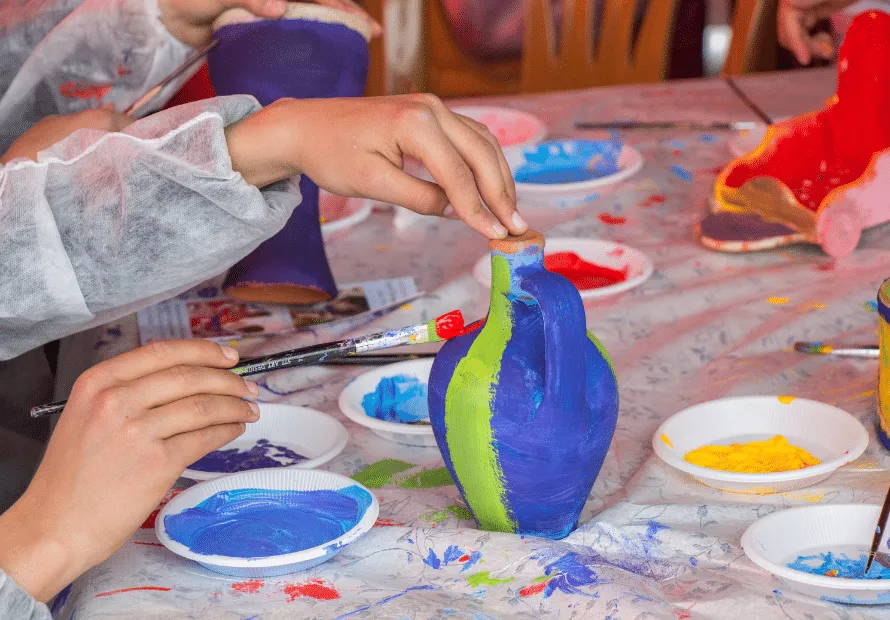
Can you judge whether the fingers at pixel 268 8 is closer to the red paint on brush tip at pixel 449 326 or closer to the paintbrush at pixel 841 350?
the red paint on brush tip at pixel 449 326

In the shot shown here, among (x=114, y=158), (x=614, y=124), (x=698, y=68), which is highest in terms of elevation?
(x=114, y=158)

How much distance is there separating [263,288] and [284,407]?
26cm

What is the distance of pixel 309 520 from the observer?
2.42 ft

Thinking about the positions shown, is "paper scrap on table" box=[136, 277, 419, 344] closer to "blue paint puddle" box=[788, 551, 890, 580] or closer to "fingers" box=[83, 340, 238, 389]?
"fingers" box=[83, 340, 238, 389]

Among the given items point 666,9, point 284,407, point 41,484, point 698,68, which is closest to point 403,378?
point 284,407

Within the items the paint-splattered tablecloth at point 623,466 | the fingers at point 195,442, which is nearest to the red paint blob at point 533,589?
the paint-splattered tablecloth at point 623,466

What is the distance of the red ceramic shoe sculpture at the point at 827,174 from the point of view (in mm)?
1190

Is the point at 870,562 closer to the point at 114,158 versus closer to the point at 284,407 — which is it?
the point at 284,407

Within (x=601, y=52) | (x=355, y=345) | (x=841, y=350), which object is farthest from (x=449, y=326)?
(x=601, y=52)

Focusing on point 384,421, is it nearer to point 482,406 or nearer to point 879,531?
point 482,406

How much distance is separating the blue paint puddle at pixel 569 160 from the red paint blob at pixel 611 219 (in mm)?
139

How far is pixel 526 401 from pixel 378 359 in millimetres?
325

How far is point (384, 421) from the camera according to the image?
886 millimetres

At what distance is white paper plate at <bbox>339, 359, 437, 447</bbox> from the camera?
2.85ft
